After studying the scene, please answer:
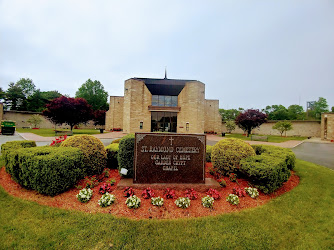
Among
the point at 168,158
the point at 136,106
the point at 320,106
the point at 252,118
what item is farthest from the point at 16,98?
the point at 320,106

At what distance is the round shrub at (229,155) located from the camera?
466 cm

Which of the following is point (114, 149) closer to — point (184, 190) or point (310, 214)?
point (184, 190)

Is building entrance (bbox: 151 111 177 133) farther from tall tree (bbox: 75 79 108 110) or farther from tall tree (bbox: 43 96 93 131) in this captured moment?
tall tree (bbox: 75 79 108 110)

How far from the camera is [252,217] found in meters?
2.95

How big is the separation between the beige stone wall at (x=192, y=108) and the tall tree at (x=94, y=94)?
3493 centimetres

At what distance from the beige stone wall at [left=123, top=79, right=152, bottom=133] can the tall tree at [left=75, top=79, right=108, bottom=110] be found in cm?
2869

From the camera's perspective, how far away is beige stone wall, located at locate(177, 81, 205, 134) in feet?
84.4

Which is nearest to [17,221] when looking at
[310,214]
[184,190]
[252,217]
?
[184,190]

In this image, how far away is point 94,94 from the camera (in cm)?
4959

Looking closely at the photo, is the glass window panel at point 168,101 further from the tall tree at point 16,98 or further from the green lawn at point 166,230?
the tall tree at point 16,98

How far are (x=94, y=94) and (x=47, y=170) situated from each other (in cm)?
5292

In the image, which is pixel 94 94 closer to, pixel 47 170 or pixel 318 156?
pixel 47 170

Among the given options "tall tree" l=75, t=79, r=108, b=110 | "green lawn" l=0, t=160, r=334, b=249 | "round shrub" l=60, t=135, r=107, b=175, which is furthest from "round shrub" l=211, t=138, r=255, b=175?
"tall tree" l=75, t=79, r=108, b=110

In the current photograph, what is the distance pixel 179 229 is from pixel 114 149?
3.80 meters
